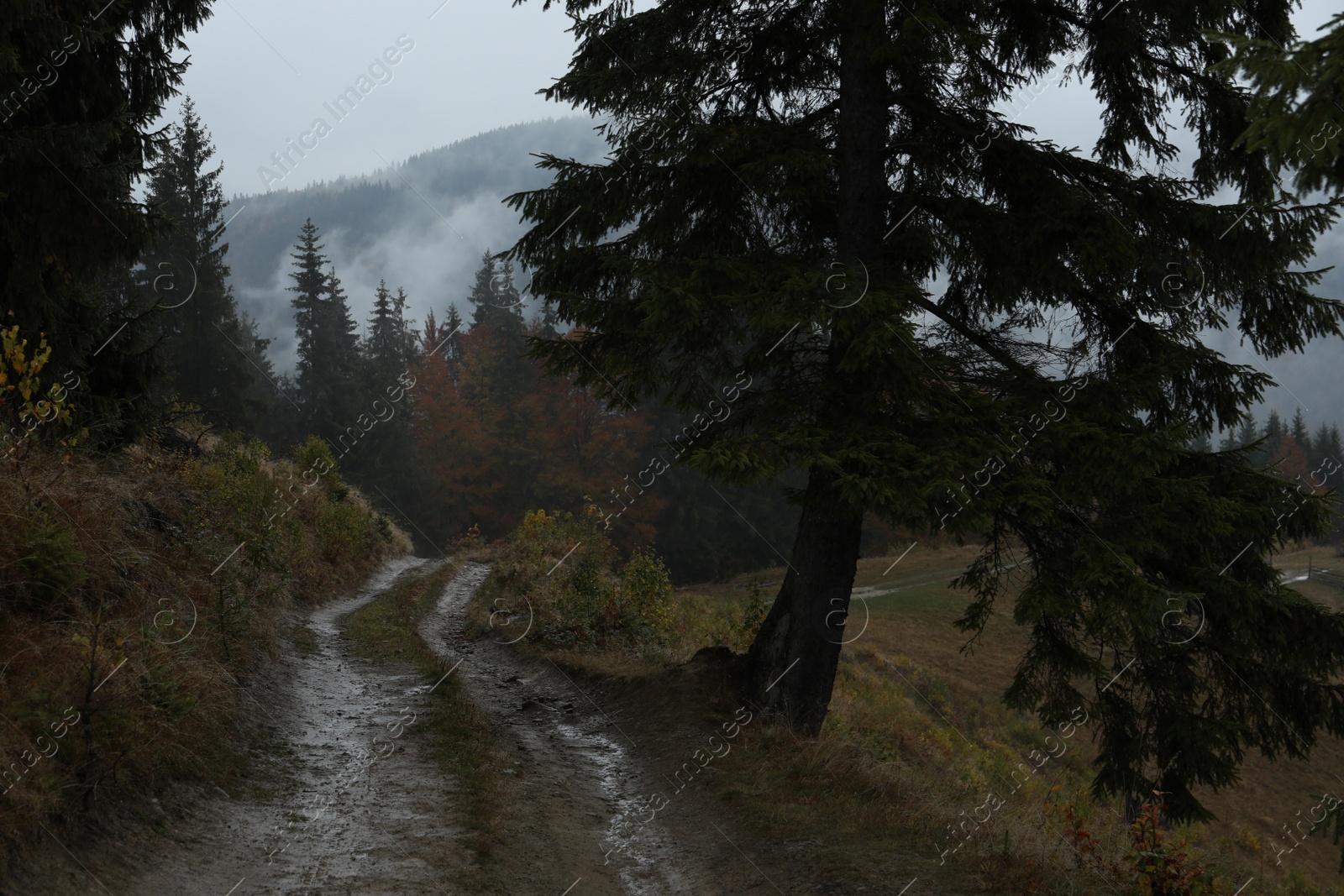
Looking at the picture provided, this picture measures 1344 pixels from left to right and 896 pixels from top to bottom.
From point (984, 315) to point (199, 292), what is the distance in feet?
121

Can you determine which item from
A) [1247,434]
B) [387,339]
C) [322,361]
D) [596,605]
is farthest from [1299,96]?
[1247,434]

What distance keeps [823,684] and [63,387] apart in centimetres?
907

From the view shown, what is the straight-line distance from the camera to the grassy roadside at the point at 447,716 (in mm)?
6141

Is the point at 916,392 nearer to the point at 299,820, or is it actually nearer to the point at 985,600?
the point at 985,600

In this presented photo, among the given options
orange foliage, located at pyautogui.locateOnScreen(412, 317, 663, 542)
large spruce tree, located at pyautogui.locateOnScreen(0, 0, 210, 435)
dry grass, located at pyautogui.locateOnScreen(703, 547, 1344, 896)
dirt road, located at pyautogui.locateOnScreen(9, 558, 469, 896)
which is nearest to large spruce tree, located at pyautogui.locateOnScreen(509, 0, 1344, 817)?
dry grass, located at pyautogui.locateOnScreen(703, 547, 1344, 896)

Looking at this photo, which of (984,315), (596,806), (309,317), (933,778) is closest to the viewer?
Result: (596,806)

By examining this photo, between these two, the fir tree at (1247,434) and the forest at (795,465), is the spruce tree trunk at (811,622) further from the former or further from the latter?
the fir tree at (1247,434)

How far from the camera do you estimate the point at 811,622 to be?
797cm

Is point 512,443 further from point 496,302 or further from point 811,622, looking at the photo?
point 811,622

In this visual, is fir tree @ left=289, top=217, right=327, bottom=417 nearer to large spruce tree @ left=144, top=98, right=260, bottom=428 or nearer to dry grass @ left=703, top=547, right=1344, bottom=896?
large spruce tree @ left=144, top=98, right=260, bottom=428

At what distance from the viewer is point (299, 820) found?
5727 mm

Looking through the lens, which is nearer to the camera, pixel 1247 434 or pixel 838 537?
pixel 838 537

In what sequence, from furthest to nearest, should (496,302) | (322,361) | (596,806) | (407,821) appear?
(496,302) < (322,361) < (596,806) < (407,821)

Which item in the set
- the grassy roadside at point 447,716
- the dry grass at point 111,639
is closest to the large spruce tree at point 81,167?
the dry grass at point 111,639
